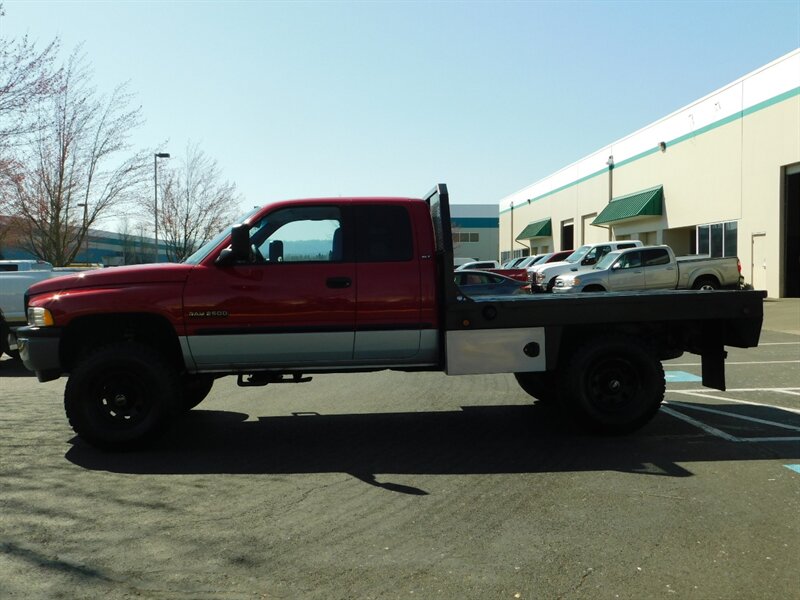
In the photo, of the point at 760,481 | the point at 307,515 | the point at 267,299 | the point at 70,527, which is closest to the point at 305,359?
the point at 267,299

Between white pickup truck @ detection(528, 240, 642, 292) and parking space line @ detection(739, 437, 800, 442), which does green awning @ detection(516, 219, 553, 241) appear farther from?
parking space line @ detection(739, 437, 800, 442)

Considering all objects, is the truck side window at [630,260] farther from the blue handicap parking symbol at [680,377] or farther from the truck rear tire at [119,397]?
the truck rear tire at [119,397]

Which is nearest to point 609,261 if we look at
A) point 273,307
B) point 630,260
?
point 630,260

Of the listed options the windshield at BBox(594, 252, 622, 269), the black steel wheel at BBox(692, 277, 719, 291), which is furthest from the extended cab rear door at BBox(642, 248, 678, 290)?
the windshield at BBox(594, 252, 622, 269)

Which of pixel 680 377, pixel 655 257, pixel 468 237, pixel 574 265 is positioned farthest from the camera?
pixel 468 237

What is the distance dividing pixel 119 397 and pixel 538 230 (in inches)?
2025

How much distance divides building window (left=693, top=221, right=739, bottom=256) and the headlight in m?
26.9

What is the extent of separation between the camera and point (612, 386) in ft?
23.0

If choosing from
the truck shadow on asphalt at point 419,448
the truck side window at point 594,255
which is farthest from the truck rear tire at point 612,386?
the truck side window at point 594,255

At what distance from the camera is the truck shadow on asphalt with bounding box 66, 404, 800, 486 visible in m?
6.04

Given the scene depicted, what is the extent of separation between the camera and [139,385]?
264 inches

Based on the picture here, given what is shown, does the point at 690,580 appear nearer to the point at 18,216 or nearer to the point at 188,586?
the point at 188,586

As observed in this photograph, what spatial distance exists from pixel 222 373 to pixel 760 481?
452 centimetres

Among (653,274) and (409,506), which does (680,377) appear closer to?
(409,506)
